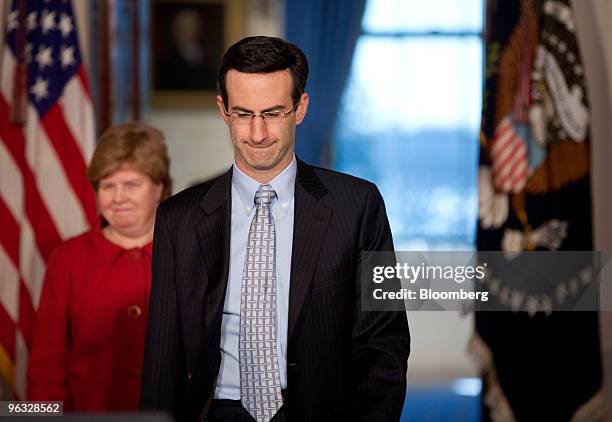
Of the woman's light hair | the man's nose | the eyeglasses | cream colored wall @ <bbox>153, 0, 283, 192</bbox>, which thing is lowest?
cream colored wall @ <bbox>153, 0, 283, 192</bbox>

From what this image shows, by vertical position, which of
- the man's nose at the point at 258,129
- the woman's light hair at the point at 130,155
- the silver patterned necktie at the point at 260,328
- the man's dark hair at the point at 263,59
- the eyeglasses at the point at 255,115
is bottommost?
the silver patterned necktie at the point at 260,328

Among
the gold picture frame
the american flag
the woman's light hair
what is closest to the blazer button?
the woman's light hair

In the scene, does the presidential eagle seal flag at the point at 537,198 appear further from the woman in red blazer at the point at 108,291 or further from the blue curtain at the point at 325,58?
the woman in red blazer at the point at 108,291

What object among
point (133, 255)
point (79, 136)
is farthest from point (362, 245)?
point (79, 136)

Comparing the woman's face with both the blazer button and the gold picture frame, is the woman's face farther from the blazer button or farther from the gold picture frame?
the gold picture frame

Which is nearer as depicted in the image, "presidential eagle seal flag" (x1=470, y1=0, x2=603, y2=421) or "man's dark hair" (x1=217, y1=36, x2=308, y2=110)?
"man's dark hair" (x1=217, y1=36, x2=308, y2=110)

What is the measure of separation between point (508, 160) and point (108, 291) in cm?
190

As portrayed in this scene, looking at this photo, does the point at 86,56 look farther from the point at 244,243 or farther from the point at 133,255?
the point at 244,243

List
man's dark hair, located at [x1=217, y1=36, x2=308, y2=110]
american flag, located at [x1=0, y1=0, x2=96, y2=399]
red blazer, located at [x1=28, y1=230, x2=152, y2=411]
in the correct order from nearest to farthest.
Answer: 1. man's dark hair, located at [x1=217, y1=36, x2=308, y2=110]
2. red blazer, located at [x1=28, y1=230, x2=152, y2=411]
3. american flag, located at [x1=0, y1=0, x2=96, y2=399]

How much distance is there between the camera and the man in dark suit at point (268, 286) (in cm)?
212

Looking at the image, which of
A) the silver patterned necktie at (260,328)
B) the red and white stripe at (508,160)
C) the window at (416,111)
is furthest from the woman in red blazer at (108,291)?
the window at (416,111)

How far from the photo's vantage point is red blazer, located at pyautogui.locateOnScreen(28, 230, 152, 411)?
9.63 feet

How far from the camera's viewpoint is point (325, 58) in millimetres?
5492

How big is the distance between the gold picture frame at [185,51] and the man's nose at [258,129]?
18.8 ft
